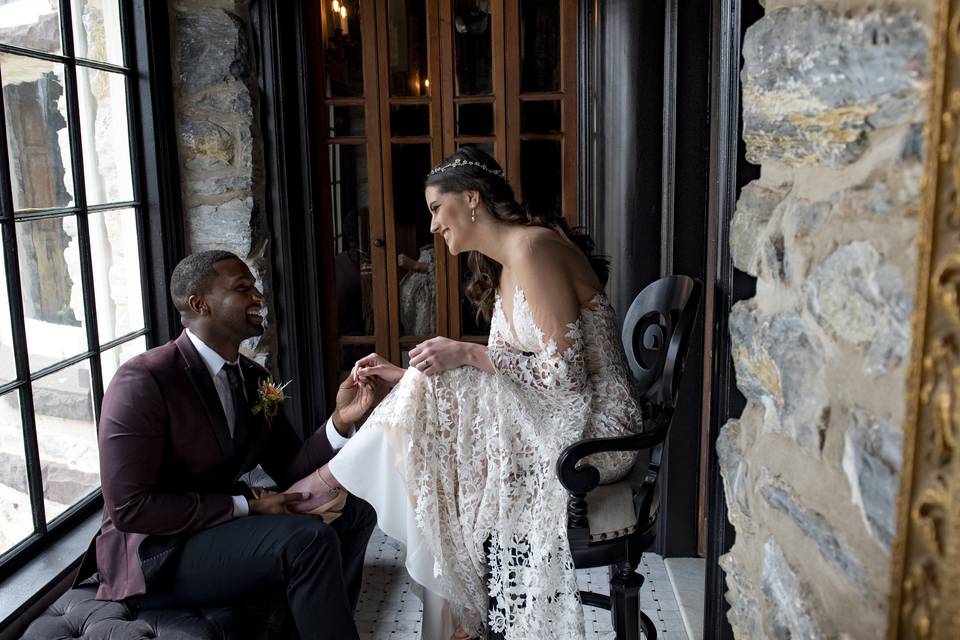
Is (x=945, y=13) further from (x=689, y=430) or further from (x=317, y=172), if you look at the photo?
(x=317, y=172)

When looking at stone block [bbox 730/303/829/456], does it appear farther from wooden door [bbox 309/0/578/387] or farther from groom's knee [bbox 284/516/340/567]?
wooden door [bbox 309/0/578/387]

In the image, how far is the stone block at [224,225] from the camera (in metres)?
3.26

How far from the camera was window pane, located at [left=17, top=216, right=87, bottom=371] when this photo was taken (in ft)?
8.15

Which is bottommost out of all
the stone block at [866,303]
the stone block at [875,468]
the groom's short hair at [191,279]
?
the stone block at [875,468]

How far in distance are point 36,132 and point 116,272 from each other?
596 mm

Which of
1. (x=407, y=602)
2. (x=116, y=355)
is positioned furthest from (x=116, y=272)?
(x=407, y=602)

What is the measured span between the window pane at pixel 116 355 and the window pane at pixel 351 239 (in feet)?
2.76

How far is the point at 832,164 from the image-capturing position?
1159 millimetres

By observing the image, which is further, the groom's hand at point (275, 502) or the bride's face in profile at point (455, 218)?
the bride's face in profile at point (455, 218)

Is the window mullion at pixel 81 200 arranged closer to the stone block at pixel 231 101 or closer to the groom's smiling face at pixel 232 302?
the stone block at pixel 231 101

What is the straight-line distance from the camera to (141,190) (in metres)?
3.15

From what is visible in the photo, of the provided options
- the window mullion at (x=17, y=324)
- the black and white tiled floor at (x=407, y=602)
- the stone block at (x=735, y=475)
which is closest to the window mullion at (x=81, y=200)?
the window mullion at (x=17, y=324)

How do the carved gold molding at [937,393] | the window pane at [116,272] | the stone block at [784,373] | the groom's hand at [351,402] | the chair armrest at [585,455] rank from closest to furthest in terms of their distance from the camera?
the carved gold molding at [937,393] < the stone block at [784,373] < the chair armrest at [585,455] < the groom's hand at [351,402] < the window pane at [116,272]

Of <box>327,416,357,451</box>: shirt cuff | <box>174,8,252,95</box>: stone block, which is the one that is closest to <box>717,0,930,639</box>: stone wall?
<box>327,416,357,451</box>: shirt cuff
